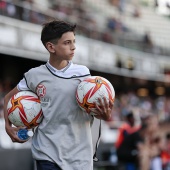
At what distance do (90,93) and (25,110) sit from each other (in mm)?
596

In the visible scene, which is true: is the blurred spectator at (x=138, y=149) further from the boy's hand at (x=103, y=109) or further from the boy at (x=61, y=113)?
the boy's hand at (x=103, y=109)

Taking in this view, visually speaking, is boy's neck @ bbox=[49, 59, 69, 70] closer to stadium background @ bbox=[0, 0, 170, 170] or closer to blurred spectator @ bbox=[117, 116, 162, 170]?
blurred spectator @ bbox=[117, 116, 162, 170]

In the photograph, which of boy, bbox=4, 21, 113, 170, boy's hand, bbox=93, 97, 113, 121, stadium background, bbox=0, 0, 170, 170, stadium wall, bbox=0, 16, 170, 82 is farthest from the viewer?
stadium wall, bbox=0, 16, 170, 82

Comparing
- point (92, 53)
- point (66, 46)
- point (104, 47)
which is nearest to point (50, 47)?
point (66, 46)

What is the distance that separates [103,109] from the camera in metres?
5.53

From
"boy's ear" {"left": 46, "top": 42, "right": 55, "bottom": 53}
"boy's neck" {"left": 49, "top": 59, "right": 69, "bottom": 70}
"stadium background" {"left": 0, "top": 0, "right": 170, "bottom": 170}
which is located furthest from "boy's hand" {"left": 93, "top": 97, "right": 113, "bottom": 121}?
"stadium background" {"left": 0, "top": 0, "right": 170, "bottom": 170}

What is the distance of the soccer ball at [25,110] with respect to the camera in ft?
19.0

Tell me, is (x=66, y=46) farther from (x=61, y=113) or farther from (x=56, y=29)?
(x=61, y=113)

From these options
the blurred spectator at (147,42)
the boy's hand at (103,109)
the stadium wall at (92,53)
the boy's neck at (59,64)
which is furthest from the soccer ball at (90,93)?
the blurred spectator at (147,42)

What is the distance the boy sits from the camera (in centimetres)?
566

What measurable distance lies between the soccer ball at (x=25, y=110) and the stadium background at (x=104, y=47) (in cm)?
569

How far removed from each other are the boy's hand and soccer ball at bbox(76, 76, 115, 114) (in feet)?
0.12

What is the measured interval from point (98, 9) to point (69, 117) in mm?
28072

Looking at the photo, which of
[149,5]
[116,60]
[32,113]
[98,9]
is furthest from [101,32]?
[32,113]
